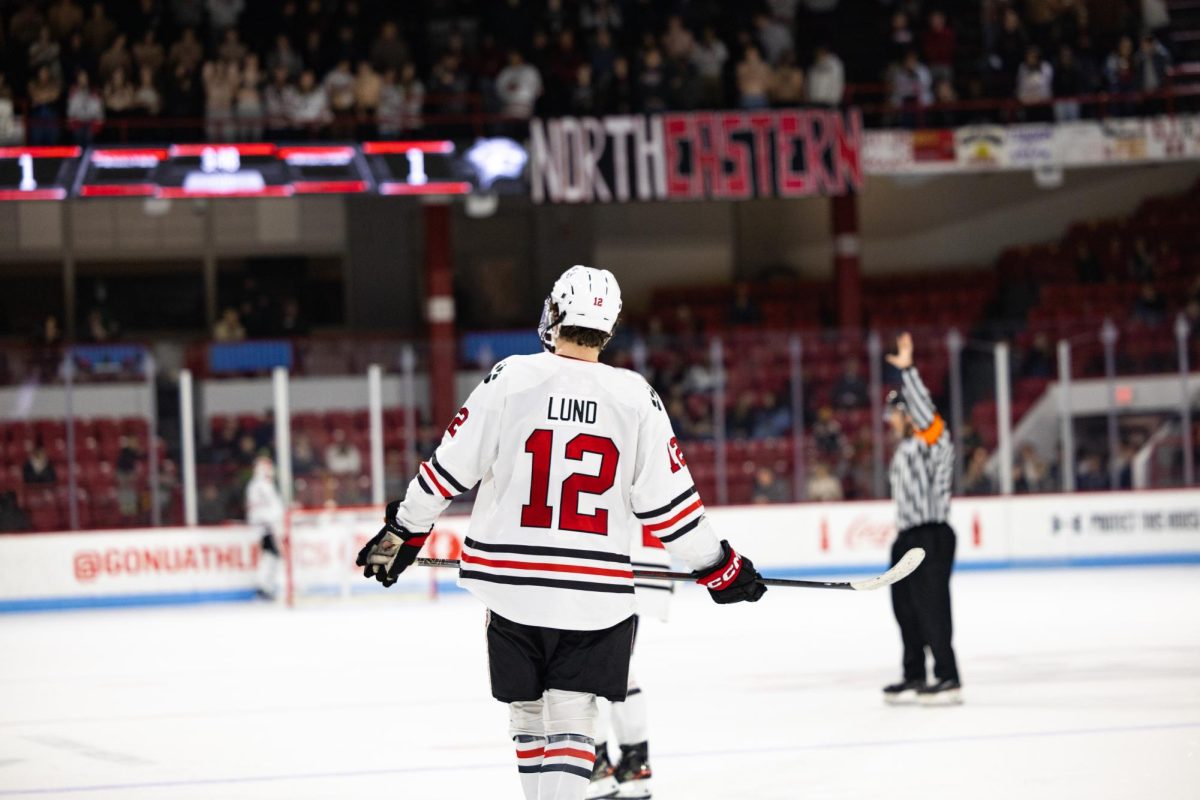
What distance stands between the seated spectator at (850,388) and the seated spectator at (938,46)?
5.14 metres

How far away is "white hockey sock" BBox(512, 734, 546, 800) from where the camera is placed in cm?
380

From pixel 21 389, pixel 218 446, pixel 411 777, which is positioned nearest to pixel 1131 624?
pixel 411 777

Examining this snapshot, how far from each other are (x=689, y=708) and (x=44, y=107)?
1201 centimetres

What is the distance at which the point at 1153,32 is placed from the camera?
19.1m

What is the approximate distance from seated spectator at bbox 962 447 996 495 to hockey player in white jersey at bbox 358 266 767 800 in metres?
11.3

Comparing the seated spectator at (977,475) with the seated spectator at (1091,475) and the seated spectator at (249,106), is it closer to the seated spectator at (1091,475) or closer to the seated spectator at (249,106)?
the seated spectator at (1091,475)

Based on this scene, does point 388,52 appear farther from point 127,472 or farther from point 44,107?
point 127,472

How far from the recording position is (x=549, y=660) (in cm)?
379

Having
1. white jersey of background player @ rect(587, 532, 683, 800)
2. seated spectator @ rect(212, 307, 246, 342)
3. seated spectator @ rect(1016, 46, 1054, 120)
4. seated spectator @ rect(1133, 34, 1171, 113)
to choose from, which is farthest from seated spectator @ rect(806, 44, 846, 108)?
white jersey of background player @ rect(587, 532, 683, 800)

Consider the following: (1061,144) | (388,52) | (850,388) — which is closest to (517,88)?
(388,52)

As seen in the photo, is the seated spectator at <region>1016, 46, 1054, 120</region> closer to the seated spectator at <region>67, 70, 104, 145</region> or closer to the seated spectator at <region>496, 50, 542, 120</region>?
the seated spectator at <region>496, 50, 542, 120</region>

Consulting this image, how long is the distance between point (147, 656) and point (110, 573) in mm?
4219

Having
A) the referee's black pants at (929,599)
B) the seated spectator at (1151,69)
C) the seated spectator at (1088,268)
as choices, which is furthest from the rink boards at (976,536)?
the referee's black pants at (929,599)

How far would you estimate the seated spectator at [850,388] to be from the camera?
14836 millimetres
